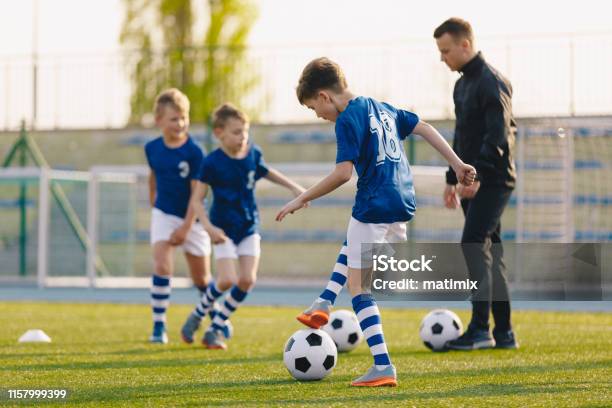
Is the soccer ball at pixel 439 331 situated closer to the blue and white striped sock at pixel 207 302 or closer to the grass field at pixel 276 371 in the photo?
the grass field at pixel 276 371

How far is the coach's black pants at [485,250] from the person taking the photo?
7.24 metres

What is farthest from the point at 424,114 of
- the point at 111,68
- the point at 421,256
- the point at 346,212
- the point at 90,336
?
the point at 421,256

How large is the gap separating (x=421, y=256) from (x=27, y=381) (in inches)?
83.6

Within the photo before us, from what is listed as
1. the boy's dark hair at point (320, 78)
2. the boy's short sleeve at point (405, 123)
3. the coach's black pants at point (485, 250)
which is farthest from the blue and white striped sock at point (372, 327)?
the coach's black pants at point (485, 250)

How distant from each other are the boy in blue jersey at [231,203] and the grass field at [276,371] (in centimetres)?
39

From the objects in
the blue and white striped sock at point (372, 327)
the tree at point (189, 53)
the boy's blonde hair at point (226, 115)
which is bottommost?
the blue and white striped sock at point (372, 327)

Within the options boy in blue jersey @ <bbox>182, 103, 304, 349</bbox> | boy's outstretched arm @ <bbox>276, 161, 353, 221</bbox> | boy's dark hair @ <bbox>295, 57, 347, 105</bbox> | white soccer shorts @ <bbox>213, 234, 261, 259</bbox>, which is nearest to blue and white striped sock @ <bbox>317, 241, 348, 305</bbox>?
boy's outstretched arm @ <bbox>276, 161, 353, 221</bbox>

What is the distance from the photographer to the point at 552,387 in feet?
17.4

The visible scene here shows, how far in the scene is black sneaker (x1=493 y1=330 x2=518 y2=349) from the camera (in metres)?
7.50

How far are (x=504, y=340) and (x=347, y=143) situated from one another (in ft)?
9.08

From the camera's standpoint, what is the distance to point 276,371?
6.17 m

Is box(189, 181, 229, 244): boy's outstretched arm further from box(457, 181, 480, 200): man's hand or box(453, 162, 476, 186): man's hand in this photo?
box(453, 162, 476, 186): man's hand

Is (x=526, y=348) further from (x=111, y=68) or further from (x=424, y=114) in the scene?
(x=111, y=68)

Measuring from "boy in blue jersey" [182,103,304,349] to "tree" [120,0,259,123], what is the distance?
434 inches
